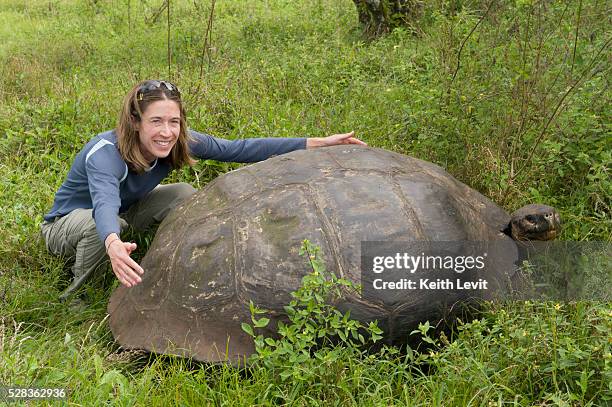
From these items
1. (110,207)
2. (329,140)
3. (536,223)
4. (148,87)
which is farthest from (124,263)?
(536,223)

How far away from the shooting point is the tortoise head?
3.04m

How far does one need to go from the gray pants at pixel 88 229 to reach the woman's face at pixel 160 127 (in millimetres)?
375

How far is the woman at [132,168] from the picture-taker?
3164 millimetres

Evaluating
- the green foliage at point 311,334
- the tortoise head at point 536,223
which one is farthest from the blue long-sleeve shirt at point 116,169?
the tortoise head at point 536,223

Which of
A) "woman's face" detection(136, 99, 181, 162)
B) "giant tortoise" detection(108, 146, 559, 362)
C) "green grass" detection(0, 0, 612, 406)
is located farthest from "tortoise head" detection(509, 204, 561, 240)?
"woman's face" detection(136, 99, 181, 162)

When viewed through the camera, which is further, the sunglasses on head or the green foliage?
the sunglasses on head

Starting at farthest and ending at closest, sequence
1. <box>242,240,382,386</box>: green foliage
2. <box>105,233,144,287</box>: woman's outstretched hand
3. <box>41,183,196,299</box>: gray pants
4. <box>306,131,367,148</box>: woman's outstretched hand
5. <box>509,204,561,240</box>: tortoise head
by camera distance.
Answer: <box>306,131,367,148</box>: woman's outstretched hand < <box>41,183,196,299</box>: gray pants < <box>509,204,561,240</box>: tortoise head < <box>105,233,144,287</box>: woman's outstretched hand < <box>242,240,382,386</box>: green foliage

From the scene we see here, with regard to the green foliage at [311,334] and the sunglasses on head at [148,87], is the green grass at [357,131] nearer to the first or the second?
the green foliage at [311,334]

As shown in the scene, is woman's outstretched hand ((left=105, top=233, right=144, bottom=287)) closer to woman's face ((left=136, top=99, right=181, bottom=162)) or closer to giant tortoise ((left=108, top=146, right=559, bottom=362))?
giant tortoise ((left=108, top=146, right=559, bottom=362))

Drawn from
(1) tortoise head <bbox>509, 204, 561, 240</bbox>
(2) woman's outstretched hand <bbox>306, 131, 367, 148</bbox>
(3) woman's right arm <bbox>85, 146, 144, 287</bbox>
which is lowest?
(1) tortoise head <bbox>509, 204, 561, 240</bbox>

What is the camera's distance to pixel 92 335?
3107 mm

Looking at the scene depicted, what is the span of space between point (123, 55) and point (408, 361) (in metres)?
5.06

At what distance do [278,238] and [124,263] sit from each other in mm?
631

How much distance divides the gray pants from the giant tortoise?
1.51 feet
